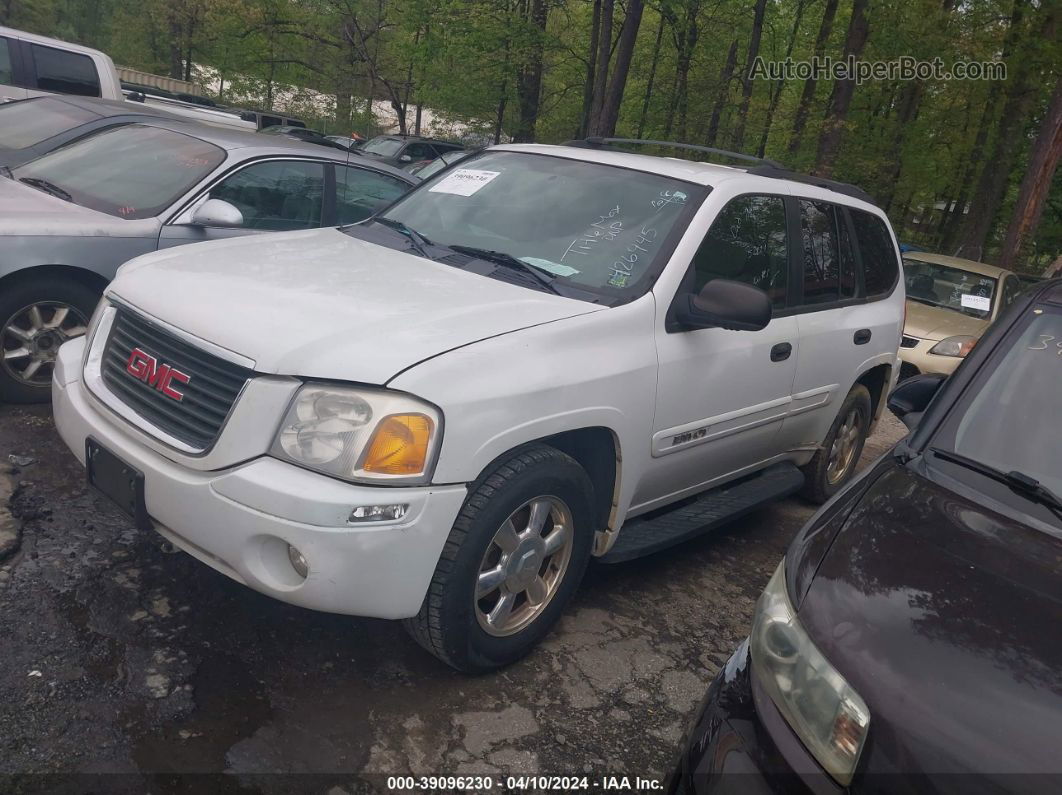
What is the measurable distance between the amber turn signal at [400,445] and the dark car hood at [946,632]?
117cm

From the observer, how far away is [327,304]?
2.92 metres

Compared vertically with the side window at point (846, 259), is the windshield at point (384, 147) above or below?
below

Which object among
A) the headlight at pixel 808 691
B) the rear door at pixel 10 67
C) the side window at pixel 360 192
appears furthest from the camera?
the rear door at pixel 10 67

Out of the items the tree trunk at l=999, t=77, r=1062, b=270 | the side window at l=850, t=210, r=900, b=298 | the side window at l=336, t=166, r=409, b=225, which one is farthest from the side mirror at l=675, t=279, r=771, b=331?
the tree trunk at l=999, t=77, r=1062, b=270

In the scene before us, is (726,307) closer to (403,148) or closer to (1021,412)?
(1021,412)

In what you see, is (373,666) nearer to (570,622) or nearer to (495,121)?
(570,622)

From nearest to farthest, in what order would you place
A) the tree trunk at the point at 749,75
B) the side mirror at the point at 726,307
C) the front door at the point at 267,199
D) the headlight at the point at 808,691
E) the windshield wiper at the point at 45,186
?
the headlight at the point at 808,691 < the side mirror at the point at 726,307 < the front door at the point at 267,199 < the windshield wiper at the point at 45,186 < the tree trunk at the point at 749,75

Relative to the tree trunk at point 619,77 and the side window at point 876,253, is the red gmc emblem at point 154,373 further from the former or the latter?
the tree trunk at point 619,77

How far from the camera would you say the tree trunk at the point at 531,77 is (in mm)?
21734

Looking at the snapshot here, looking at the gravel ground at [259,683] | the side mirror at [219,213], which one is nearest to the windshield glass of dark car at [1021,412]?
the gravel ground at [259,683]

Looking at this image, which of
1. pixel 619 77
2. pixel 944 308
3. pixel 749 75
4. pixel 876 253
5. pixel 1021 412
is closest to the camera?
pixel 1021 412

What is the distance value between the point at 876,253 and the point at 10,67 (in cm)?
958

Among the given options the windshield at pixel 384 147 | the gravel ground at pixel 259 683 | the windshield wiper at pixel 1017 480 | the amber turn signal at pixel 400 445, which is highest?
the windshield wiper at pixel 1017 480

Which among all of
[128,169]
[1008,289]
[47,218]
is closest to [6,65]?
[128,169]
